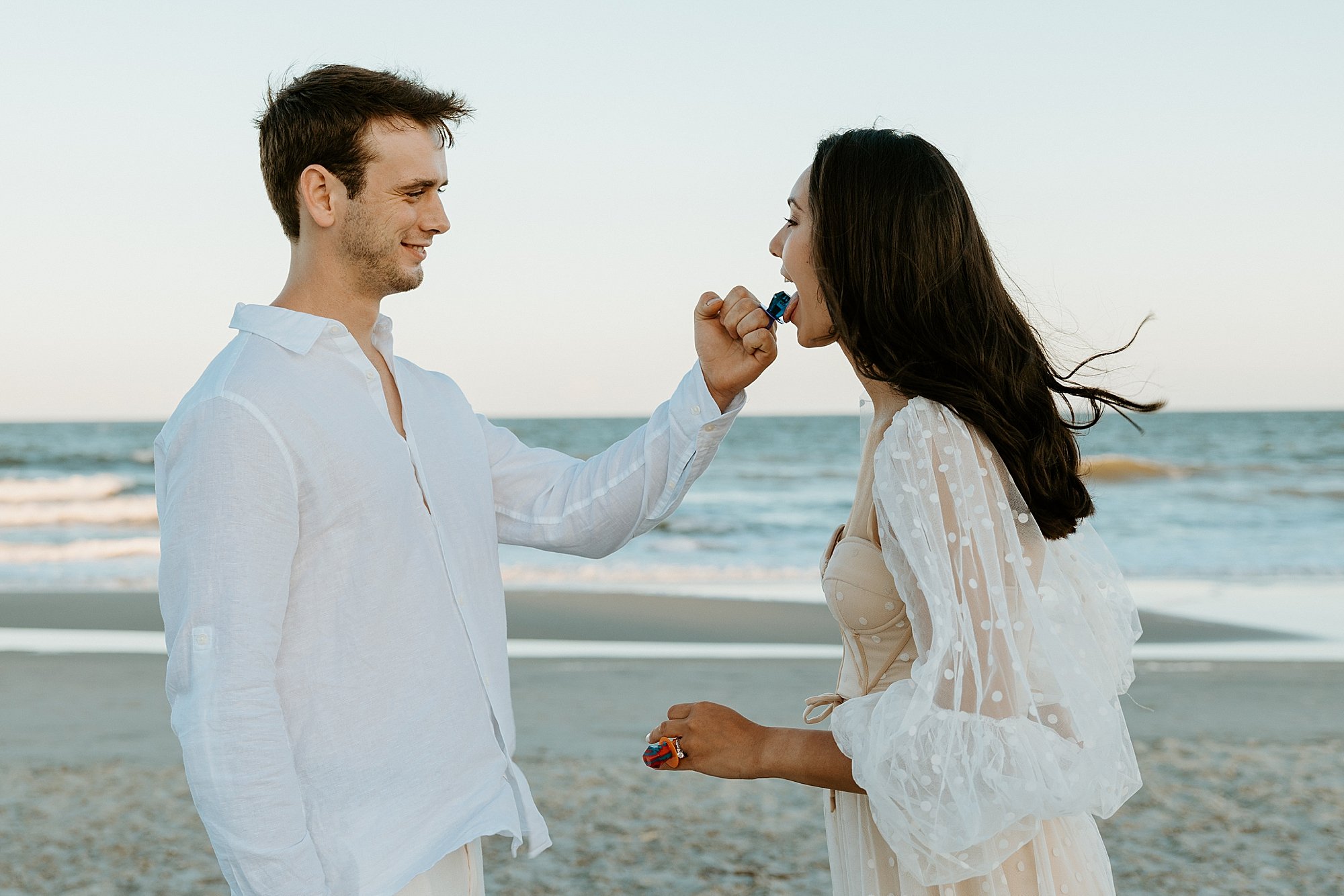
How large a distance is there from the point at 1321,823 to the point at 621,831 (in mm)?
2879

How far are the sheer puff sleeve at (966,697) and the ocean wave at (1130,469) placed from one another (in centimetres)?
2287

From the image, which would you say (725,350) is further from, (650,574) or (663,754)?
(650,574)

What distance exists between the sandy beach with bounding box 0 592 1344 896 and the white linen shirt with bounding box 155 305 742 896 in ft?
7.43

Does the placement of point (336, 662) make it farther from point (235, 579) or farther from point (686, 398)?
point (686, 398)

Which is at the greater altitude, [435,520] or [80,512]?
[435,520]

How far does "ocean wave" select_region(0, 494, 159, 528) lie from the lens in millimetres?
18625

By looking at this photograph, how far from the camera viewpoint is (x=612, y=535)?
2797mm

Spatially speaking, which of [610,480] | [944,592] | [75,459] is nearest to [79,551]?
[75,459]

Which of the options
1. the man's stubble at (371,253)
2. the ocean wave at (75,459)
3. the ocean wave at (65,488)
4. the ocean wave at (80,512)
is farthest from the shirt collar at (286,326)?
the ocean wave at (75,459)

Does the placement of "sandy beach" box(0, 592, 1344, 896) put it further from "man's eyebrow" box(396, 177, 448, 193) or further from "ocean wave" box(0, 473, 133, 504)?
"ocean wave" box(0, 473, 133, 504)

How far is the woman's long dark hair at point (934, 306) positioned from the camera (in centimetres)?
203

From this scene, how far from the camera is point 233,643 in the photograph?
180 cm

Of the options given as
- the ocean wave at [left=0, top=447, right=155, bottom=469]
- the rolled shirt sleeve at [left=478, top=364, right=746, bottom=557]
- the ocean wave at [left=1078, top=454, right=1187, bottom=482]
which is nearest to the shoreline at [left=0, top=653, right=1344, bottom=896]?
the rolled shirt sleeve at [left=478, top=364, right=746, bottom=557]

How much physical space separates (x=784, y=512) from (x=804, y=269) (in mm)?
18074
